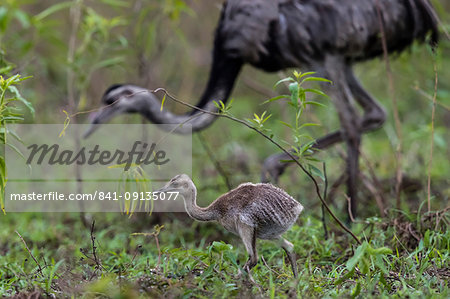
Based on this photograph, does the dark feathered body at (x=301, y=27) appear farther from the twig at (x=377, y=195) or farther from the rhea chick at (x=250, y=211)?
the rhea chick at (x=250, y=211)

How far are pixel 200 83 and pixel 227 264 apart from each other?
6808 mm

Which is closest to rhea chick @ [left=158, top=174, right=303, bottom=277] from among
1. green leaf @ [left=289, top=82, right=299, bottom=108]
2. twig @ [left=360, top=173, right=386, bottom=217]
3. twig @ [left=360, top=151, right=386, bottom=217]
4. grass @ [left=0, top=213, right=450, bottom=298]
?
grass @ [left=0, top=213, right=450, bottom=298]

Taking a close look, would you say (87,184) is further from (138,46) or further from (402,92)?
(402,92)

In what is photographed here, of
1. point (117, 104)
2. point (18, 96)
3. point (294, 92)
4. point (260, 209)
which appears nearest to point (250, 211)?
point (260, 209)

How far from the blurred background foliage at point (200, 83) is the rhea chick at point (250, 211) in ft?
4.55

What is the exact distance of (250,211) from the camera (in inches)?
111

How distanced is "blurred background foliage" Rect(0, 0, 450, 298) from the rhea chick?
1.39 m

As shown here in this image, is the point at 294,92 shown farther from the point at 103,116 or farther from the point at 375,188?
the point at 375,188

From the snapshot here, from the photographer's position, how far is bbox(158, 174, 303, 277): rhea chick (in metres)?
2.82

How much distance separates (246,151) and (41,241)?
289 centimetres

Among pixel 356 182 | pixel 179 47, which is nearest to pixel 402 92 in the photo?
pixel 179 47

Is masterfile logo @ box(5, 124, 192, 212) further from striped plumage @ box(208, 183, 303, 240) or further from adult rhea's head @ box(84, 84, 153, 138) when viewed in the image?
striped plumage @ box(208, 183, 303, 240)

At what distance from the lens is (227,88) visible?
16.7 ft

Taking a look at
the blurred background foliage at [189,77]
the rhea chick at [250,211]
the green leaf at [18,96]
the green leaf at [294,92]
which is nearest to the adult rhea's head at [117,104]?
the blurred background foliage at [189,77]
